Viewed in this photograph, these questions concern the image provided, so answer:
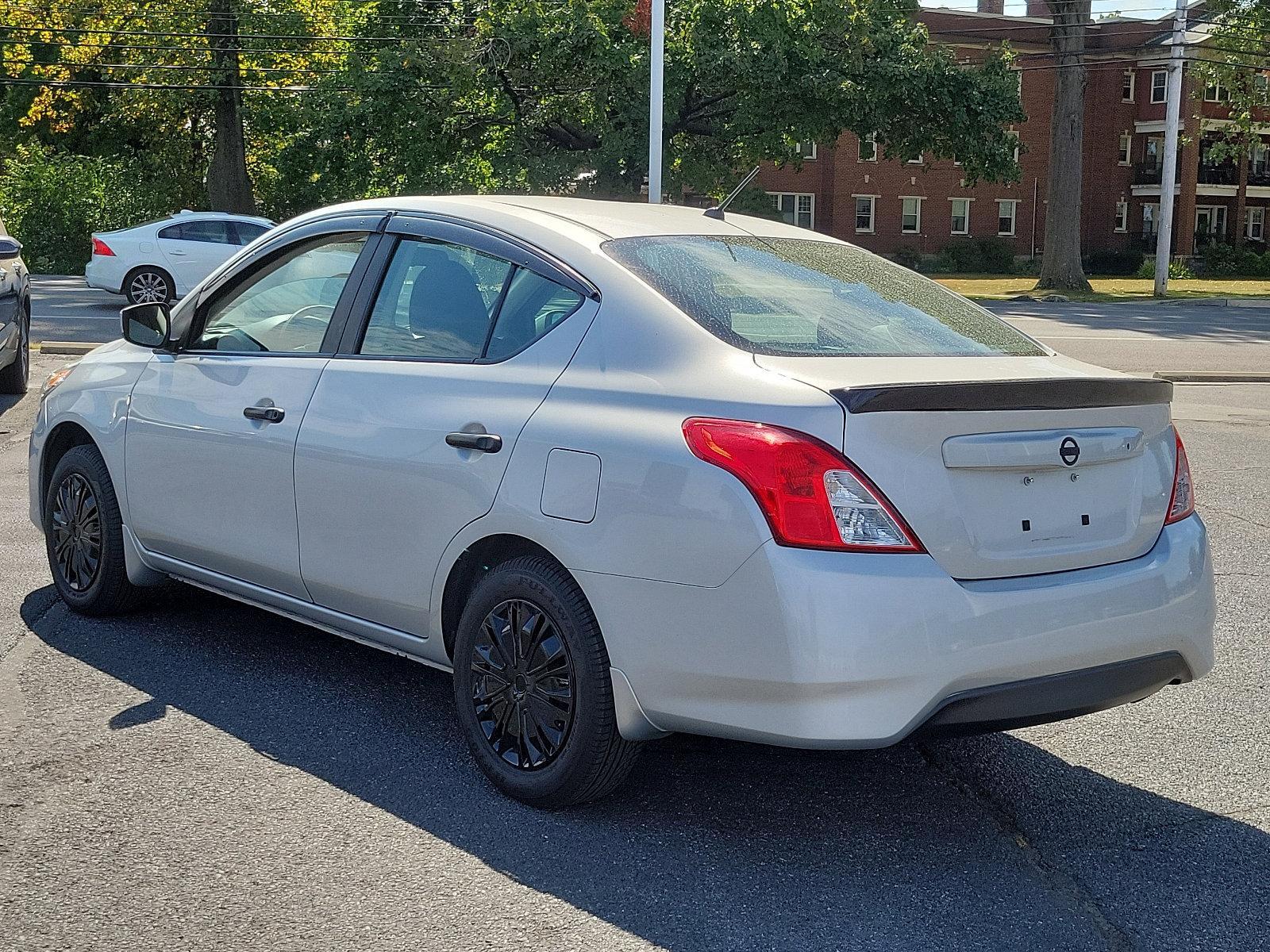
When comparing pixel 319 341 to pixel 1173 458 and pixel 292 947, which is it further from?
pixel 1173 458

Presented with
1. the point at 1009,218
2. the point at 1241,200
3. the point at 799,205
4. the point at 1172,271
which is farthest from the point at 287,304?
the point at 1241,200

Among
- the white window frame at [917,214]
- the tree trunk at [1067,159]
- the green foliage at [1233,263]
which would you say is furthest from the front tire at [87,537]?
the green foliage at [1233,263]

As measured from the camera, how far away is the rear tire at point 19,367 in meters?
12.2

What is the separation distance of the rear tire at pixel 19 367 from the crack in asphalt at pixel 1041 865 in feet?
32.1

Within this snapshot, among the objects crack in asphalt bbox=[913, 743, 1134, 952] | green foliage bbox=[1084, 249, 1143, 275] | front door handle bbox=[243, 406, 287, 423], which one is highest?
front door handle bbox=[243, 406, 287, 423]

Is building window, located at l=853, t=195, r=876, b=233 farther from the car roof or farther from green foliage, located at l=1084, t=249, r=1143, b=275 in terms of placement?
the car roof

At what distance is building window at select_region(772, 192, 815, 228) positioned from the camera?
5984cm

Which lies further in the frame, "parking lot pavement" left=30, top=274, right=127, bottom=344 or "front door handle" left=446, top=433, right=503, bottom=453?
"parking lot pavement" left=30, top=274, right=127, bottom=344

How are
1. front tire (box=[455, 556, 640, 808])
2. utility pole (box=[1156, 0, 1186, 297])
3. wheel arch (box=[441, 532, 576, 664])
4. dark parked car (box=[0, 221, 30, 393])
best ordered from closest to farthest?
front tire (box=[455, 556, 640, 808]) → wheel arch (box=[441, 532, 576, 664]) → dark parked car (box=[0, 221, 30, 393]) → utility pole (box=[1156, 0, 1186, 297])

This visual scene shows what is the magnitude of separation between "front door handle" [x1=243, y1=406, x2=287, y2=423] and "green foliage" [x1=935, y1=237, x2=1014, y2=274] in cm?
5493

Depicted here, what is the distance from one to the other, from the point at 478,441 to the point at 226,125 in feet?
122

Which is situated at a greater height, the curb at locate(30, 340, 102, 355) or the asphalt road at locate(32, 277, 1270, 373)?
the curb at locate(30, 340, 102, 355)

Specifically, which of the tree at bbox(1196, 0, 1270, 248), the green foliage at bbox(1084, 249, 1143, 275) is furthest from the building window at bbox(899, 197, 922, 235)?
the tree at bbox(1196, 0, 1270, 248)

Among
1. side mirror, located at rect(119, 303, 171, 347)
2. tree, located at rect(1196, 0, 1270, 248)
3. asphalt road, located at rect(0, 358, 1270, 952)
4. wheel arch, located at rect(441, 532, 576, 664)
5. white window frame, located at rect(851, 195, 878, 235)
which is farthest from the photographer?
white window frame, located at rect(851, 195, 878, 235)
